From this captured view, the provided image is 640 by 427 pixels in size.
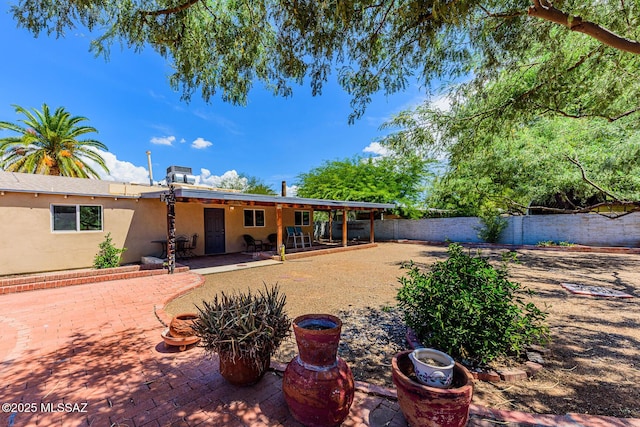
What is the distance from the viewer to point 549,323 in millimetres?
3771

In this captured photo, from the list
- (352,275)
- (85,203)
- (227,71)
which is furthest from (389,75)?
(85,203)

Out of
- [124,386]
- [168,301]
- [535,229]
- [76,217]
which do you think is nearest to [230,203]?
[76,217]

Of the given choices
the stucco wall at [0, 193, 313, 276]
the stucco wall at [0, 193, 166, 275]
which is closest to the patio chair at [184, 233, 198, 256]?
the stucco wall at [0, 193, 313, 276]

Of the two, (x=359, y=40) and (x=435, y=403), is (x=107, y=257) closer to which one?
(x=359, y=40)

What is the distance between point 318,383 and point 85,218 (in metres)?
9.53

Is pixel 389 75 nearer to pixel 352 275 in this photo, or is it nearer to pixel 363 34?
pixel 363 34

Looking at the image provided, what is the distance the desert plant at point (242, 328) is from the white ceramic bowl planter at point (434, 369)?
1.15 metres

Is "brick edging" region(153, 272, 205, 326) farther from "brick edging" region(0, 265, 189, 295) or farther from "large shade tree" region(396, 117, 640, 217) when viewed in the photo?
"large shade tree" region(396, 117, 640, 217)

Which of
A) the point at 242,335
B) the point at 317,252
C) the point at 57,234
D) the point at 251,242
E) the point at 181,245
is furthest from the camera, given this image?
the point at 251,242

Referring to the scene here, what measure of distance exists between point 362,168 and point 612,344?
47.9ft

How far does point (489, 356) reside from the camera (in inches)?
96.6

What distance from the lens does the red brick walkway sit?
1.96 meters

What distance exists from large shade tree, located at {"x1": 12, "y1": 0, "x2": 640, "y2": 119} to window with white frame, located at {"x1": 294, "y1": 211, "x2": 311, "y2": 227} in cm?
1085

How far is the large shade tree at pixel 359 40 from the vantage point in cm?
304
